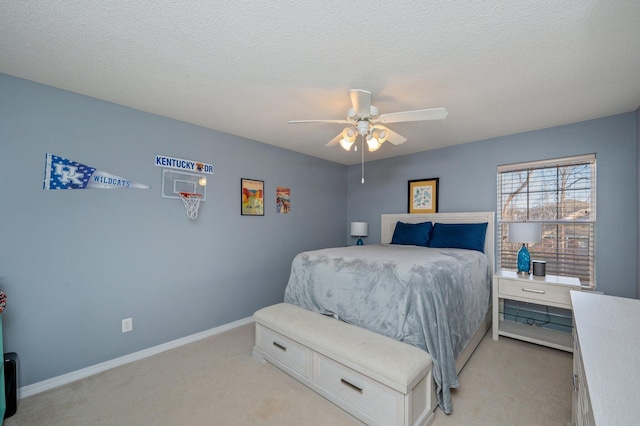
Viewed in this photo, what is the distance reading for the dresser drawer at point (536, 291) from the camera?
2545 mm

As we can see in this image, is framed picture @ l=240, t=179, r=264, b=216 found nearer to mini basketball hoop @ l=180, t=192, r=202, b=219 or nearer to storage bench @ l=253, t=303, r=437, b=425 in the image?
mini basketball hoop @ l=180, t=192, r=202, b=219

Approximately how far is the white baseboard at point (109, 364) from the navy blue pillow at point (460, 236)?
9.20 ft

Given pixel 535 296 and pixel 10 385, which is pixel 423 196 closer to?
pixel 535 296

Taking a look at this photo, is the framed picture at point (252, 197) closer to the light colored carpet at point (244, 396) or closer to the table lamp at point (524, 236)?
the light colored carpet at point (244, 396)

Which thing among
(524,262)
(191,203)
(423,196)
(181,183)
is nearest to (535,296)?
(524,262)

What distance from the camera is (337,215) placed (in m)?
4.91

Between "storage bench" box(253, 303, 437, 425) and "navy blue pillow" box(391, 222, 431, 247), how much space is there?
1958 mm

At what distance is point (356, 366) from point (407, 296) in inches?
22.6

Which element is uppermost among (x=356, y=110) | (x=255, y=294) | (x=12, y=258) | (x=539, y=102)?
(x=539, y=102)

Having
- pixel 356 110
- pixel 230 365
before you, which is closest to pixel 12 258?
pixel 230 365

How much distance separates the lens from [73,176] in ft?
7.48

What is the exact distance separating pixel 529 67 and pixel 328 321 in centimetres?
236

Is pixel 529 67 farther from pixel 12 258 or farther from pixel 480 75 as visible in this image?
pixel 12 258

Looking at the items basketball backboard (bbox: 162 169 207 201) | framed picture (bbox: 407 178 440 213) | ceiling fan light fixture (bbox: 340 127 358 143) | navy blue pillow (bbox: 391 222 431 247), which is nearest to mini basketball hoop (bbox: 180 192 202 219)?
basketball backboard (bbox: 162 169 207 201)
